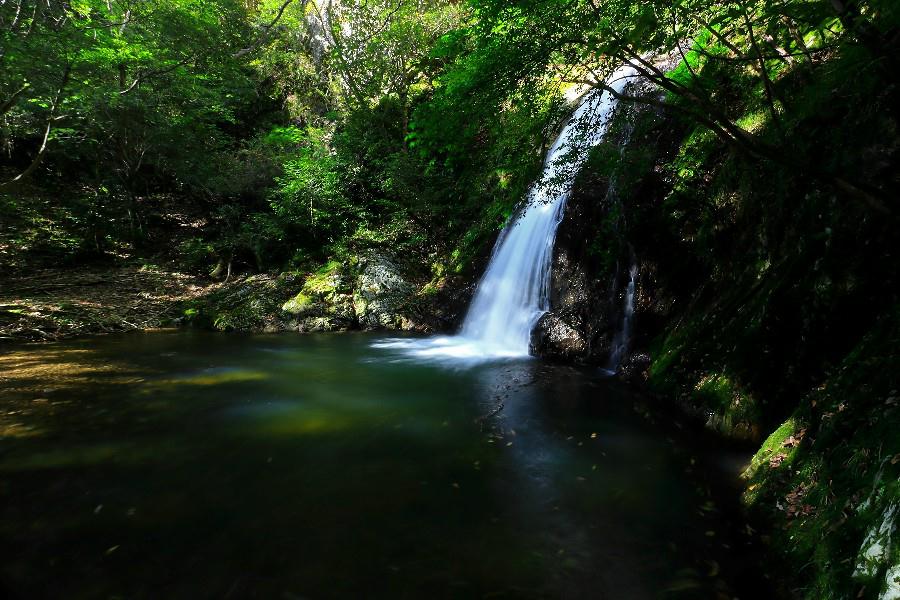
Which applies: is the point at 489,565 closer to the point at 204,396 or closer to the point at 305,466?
the point at 305,466

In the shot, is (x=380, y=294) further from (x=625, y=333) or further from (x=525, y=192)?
(x=625, y=333)

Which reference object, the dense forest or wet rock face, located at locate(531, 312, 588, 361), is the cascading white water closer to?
wet rock face, located at locate(531, 312, 588, 361)

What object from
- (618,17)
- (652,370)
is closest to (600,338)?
(652,370)

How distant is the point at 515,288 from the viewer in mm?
10047

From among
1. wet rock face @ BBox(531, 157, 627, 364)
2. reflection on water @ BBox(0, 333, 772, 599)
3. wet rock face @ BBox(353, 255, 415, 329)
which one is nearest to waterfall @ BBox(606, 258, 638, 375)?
wet rock face @ BBox(531, 157, 627, 364)

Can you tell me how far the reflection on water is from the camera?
245 centimetres

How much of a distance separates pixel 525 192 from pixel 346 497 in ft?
17.8

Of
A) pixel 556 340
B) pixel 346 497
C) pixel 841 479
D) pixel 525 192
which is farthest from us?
pixel 556 340

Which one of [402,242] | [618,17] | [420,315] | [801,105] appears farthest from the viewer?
[402,242]

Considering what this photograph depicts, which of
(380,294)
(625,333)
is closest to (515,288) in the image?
(625,333)

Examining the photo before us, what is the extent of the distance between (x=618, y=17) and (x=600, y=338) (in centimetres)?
557

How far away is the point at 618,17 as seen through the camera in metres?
3.30

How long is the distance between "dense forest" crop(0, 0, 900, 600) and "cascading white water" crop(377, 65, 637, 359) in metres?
0.61

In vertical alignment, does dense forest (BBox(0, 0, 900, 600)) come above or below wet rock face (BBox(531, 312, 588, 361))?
above
